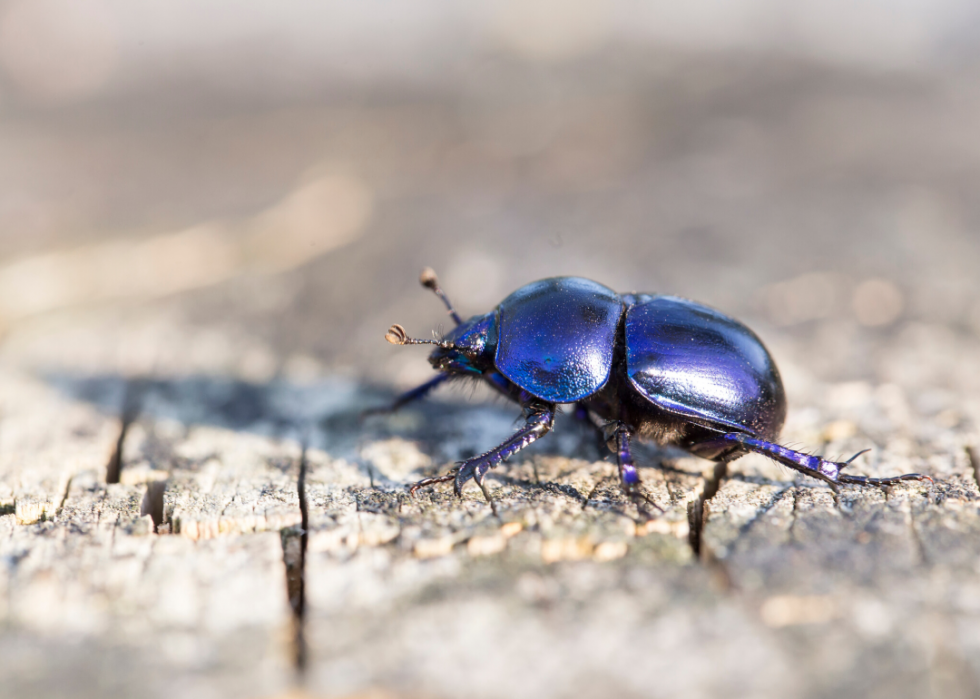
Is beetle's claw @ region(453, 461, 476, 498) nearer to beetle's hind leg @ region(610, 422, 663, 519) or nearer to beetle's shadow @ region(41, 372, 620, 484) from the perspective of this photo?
beetle's shadow @ region(41, 372, 620, 484)

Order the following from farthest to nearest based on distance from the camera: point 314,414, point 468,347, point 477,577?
A: point 314,414 → point 468,347 → point 477,577

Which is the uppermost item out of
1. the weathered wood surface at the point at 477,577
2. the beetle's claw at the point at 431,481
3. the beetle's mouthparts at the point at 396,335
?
the beetle's mouthparts at the point at 396,335

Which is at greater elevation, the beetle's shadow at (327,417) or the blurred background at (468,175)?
the blurred background at (468,175)

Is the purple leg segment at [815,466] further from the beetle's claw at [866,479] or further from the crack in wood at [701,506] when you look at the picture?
the crack in wood at [701,506]

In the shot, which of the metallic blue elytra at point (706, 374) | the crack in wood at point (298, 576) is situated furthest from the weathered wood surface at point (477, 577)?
the metallic blue elytra at point (706, 374)

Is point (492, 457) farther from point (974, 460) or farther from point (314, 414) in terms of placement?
point (974, 460)

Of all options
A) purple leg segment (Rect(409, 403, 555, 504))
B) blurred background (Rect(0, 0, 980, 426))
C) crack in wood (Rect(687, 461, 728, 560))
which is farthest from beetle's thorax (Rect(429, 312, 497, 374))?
crack in wood (Rect(687, 461, 728, 560))

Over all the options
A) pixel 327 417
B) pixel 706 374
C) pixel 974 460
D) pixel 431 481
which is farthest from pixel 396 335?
pixel 974 460
